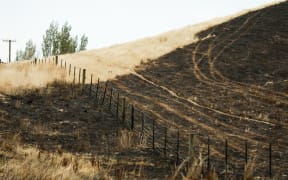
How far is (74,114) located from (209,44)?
23449mm

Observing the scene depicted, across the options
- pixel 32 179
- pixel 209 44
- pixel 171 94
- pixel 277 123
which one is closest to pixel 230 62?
pixel 209 44

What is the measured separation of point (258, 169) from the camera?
11.4m

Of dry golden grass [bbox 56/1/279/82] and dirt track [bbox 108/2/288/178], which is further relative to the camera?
dry golden grass [bbox 56/1/279/82]

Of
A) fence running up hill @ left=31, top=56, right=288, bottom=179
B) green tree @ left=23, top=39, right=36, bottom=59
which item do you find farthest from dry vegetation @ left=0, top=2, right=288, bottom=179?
green tree @ left=23, top=39, right=36, bottom=59

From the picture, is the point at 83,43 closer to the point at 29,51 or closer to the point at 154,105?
the point at 29,51

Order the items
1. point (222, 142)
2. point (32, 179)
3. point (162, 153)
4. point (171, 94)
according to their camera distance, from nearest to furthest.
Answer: point (32, 179), point (162, 153), point (222, 142), point (171, 94)

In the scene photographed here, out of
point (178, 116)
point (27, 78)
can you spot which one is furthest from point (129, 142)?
point (27, 78)

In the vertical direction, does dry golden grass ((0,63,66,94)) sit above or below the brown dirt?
above

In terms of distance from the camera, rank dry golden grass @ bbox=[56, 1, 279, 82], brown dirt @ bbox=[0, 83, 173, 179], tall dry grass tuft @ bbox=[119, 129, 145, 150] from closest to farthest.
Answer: brown dirt @ bbox=[0, 83, 173, 179]
tall dry grass tuft @ bbox=[119, 129, 145, 150]
dry golden grass @ bbox=[56, 1, 279, 82]

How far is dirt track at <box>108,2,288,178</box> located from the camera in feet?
54.0

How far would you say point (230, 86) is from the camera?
2561 cm

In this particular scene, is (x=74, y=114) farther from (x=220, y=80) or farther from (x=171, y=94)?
(x=220, y=80)

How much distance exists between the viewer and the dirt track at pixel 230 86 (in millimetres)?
16469

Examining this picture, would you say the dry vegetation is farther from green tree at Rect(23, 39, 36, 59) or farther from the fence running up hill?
green tree at Rect(23, 39, 36, 59)
